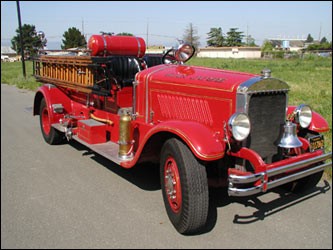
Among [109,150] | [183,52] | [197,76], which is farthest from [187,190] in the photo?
[183,52]

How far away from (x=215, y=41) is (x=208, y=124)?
65.5 inches

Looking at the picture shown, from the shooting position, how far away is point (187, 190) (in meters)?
3.31

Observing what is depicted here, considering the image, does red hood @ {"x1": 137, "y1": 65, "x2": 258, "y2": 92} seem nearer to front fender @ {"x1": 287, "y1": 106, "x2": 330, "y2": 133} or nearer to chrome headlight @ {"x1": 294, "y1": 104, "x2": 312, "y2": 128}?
chrome headlight @ {"x1": 294, "y1": 104, "x2": 312, "y2": 128}

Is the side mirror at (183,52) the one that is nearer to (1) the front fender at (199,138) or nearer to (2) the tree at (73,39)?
(1) the front fender at (199,138)

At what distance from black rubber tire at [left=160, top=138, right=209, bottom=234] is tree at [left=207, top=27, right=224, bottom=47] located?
1.97 metres

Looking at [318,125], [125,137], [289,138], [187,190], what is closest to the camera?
[187,190]

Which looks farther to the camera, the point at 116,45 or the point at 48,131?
the point at 48,131

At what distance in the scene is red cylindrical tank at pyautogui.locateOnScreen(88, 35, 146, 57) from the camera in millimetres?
5664

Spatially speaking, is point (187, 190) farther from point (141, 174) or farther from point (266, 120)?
point (141, 174)

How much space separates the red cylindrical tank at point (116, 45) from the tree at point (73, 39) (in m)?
1.87

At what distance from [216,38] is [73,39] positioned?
4287 millimetres

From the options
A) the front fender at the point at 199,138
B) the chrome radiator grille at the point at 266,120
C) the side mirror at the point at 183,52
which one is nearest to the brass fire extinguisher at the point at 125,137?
the front fender at the point at 199,138

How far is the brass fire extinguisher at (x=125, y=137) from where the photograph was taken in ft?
14.5

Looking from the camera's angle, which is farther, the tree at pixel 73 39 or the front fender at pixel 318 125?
the tree at pixel 73 39
